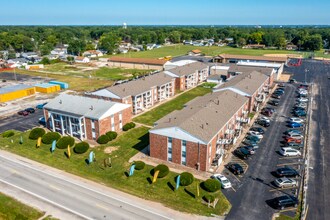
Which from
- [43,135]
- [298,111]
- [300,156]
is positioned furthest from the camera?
[298,111]

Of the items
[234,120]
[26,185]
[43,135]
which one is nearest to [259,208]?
[234,120]

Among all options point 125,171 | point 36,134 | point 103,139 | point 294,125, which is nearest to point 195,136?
point 125,171

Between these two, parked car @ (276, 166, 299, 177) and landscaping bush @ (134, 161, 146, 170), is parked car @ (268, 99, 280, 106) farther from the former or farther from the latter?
landscaping bush @ (134, 161, 146, 170)

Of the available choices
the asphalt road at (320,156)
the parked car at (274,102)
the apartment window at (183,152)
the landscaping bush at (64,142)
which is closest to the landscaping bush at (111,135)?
the landscaping bush at (64,142)

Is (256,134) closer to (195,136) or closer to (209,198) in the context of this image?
(195,136)

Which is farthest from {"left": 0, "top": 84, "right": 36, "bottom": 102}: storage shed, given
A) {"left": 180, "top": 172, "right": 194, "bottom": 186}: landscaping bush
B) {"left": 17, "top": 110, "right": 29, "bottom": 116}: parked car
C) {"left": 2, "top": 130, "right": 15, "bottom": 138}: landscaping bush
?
{"left": 180, "top": 172, "right": 194, "bottom": 186}: landscaping bush

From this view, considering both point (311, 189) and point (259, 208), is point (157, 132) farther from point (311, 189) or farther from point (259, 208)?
point (311, 189)

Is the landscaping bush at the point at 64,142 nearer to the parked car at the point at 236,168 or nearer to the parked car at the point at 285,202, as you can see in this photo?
the parked car at the point at 236,168
